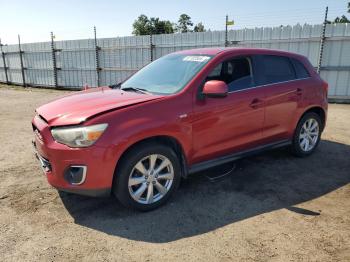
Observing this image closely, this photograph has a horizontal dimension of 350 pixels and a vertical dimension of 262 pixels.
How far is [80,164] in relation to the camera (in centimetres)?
315

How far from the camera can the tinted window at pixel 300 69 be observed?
16.6ft

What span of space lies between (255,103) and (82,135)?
2353mm

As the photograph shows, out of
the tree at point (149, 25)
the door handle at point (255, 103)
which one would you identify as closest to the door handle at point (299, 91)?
the door handle at point (255, 103)

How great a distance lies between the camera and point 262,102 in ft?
14.4

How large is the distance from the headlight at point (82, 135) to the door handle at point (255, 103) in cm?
206

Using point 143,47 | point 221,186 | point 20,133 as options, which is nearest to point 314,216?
point 221,186

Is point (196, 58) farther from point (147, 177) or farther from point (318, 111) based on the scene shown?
point (318, 111)

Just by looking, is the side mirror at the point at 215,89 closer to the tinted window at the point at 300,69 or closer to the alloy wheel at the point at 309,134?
the tinted window at the point at 300,69

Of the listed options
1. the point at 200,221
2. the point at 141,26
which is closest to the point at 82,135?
the point at 200,221

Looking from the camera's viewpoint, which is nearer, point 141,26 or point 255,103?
point 255,103

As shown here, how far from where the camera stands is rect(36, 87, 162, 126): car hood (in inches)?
129

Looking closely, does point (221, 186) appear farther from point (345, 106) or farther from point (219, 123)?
point (345, 106)

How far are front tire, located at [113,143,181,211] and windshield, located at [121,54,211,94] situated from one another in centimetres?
79

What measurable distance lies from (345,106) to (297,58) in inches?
247
